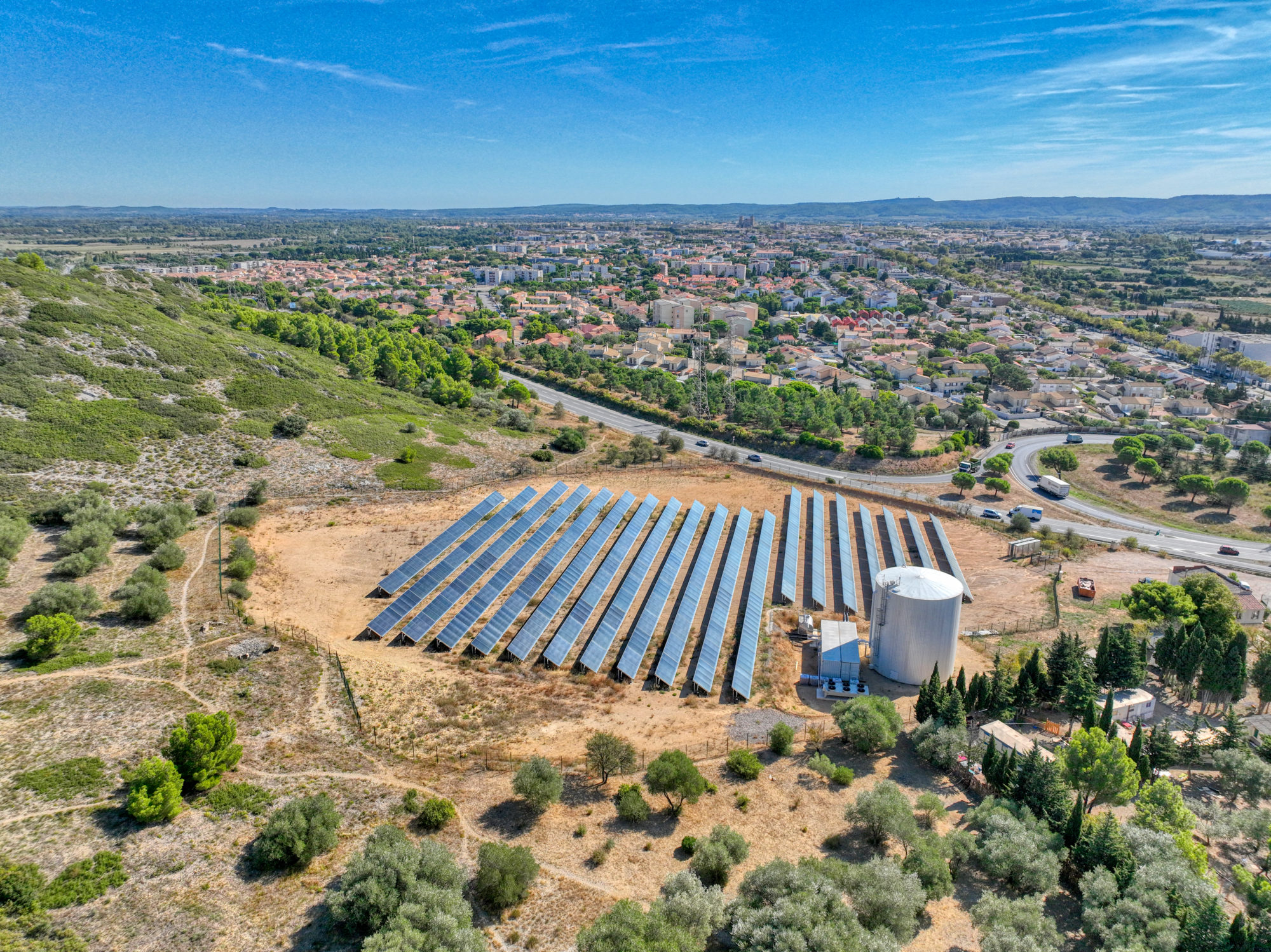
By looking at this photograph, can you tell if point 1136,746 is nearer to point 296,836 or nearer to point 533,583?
point 533,583

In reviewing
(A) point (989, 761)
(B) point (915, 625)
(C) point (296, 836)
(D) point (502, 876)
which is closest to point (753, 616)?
(B) point (915, 625)

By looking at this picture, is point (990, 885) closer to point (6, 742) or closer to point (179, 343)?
point (6, 742)

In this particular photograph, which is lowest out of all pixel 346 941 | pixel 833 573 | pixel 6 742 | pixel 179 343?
pixel 833 573

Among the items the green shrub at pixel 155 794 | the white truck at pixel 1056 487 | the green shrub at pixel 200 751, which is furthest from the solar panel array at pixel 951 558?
the green shrub at pixel 155 794

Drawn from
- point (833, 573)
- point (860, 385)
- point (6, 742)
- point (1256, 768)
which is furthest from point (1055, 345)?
point (6, 742)

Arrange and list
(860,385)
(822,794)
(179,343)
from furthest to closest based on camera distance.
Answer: (860,385)
(179,343)
(822,794)

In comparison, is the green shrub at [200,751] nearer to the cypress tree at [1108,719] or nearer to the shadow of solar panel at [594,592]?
the shadow of solar panel at [594,592]
